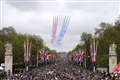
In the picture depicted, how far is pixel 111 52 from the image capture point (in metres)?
86.9

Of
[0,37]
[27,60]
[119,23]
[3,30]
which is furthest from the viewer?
[3,30]

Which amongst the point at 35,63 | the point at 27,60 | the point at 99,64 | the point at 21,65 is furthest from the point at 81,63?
the point at 27,60

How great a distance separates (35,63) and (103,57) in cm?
3038

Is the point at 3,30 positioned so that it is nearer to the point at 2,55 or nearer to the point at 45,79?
the point at 2,55

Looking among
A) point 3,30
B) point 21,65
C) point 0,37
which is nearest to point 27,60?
point 21,65

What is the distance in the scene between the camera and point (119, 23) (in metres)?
136

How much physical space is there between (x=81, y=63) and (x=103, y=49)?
68.5 ft

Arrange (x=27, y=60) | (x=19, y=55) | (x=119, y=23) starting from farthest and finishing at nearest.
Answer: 1. (x=119, y=23)
2. (x=19, y=55)
3. (x=27, y=60)

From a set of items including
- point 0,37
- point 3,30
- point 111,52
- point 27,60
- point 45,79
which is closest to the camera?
point 45,79

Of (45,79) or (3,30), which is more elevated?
(3,30)

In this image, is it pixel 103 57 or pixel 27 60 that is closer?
pixel 27 60

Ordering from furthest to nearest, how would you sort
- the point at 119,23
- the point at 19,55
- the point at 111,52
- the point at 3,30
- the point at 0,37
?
the point at 3,30, the point at 0,37, the point at 119,23, the point at 19,55, the point at 111,52

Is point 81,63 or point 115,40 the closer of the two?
point 115,40

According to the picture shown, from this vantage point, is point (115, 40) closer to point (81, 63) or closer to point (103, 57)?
point (103, 57)
